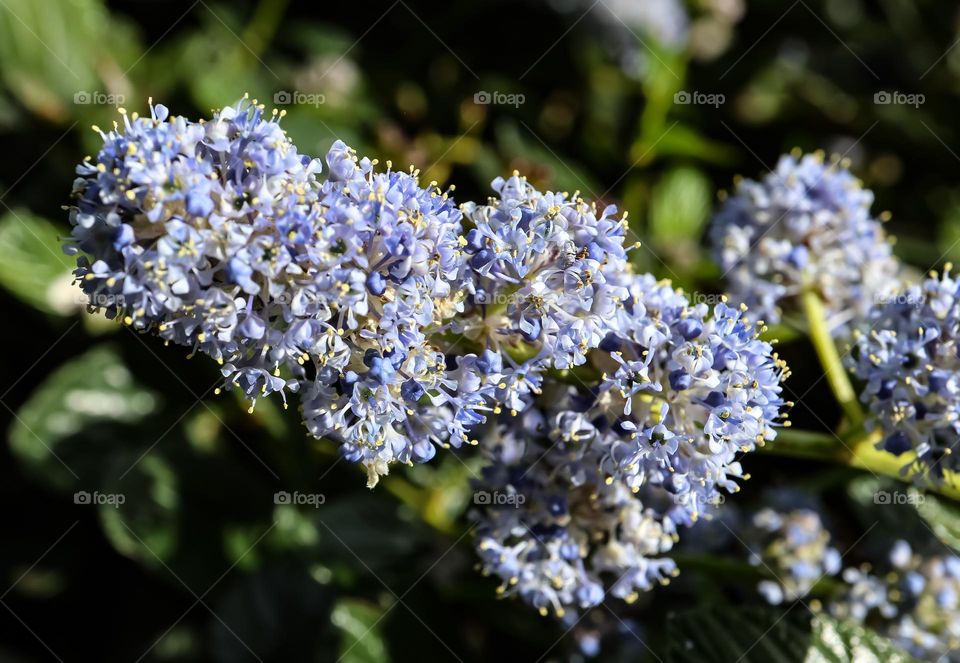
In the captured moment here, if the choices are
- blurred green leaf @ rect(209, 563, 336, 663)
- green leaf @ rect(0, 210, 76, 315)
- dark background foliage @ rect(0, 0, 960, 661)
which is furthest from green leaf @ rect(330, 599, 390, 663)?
green leaf @ rect(0, 210, 76, 315)

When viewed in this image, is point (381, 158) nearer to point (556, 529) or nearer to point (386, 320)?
point (556, 529)

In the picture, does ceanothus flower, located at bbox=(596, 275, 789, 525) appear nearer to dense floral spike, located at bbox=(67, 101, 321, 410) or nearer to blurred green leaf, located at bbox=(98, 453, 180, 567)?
dense floral spike, located at bbox=(67, 101, 321, 410)

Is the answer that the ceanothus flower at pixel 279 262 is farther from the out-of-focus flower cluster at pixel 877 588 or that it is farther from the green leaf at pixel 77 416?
the green leaf at pixel 77 416

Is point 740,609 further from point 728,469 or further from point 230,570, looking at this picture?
point 230,570

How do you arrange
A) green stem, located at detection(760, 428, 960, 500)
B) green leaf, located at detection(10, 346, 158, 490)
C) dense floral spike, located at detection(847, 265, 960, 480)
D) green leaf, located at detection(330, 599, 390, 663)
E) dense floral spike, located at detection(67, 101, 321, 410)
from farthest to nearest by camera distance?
green leaf, located at detection(10, 346, 158, 490) < green leaf, located at detection(330, 599, 390, 663) < green stem, located at detection(760, 428, 960, 500) < dense floral spike, located at detection(847, 265, 960, 480) < dense floral spike, located at detection(67, 101, 321, 410)

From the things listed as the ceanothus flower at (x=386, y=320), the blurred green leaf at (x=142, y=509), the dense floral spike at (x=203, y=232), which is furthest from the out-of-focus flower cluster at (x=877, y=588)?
the blurred green leaf at (x=142, y=509)

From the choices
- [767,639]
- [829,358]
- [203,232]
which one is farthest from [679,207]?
[203,232]
